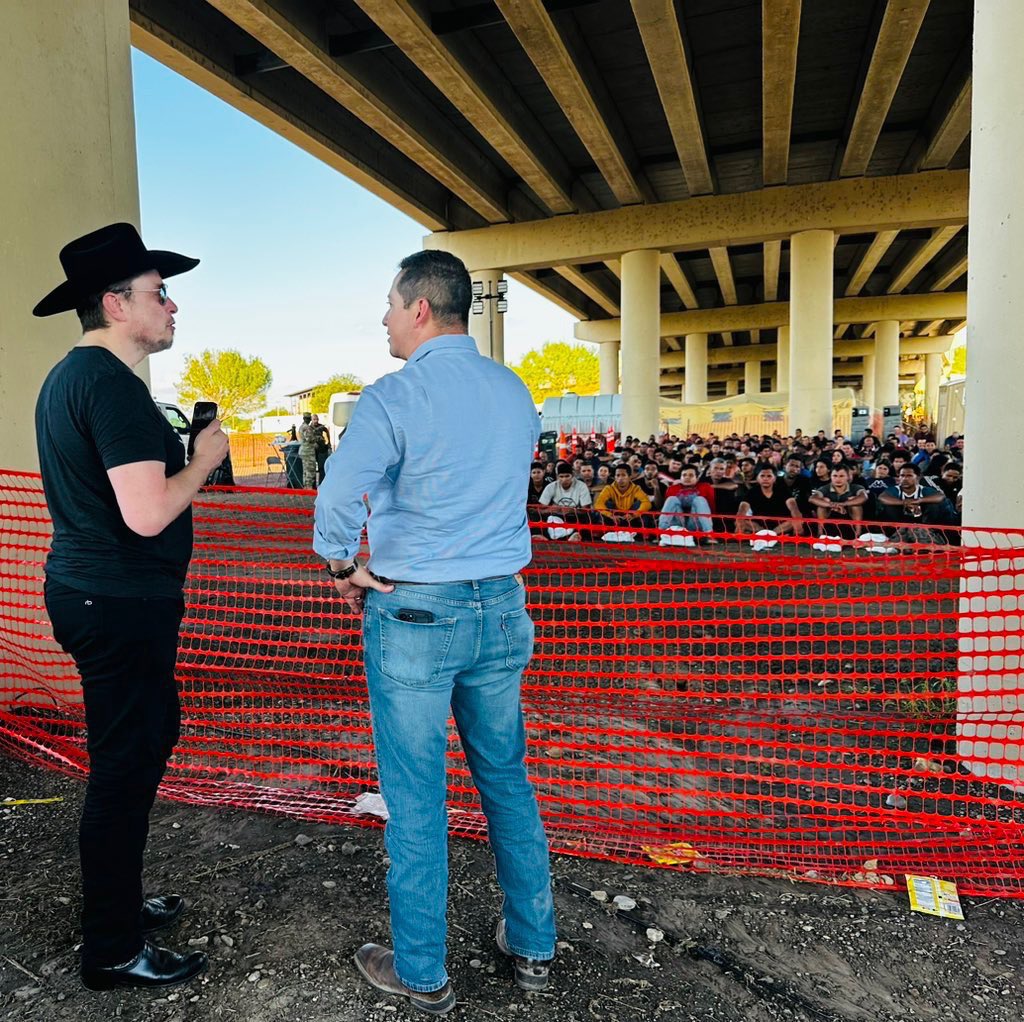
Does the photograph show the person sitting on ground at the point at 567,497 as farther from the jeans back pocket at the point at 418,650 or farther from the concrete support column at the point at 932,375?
the concrete support column at the point at 932,375

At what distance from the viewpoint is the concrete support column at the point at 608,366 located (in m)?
43.5

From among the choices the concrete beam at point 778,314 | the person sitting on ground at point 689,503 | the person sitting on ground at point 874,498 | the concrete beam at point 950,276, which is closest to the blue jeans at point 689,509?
the person sitting on ground at point 689,503

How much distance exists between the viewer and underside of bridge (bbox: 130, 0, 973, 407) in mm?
12258

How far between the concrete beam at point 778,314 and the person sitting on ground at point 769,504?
31707mm

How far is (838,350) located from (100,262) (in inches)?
2511

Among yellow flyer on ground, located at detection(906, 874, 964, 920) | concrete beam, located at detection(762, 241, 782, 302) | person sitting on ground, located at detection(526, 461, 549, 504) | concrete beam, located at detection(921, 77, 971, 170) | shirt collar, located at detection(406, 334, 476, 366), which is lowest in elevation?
yellow flyer on ground, located at detection(906, 874, 964, 920)

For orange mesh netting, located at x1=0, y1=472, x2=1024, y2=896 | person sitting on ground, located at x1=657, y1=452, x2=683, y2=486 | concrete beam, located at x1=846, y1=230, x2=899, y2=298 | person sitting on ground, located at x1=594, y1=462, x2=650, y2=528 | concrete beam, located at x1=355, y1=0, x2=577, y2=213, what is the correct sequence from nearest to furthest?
orange mesh netting, located at x1=0, y1=472, x2=1024, y2=896 < person sitting on ground, located at x1=594, y1=462, x2=650, y2=528 < concrete beam, located at x1=355, y1=0, x2=577, y2=213 < person sitting on ground, located at x1=657, y1=452, x2=683, y2=486 < concrete beam, located at x1=846, y1=230, x2=899, y2=298

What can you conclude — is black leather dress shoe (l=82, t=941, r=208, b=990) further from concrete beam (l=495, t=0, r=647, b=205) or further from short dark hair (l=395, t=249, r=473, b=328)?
concrete beam (l=495, t=0, r=647, b=205)

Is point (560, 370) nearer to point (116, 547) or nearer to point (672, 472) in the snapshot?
point (672, 472)

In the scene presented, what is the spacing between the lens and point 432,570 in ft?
6.59

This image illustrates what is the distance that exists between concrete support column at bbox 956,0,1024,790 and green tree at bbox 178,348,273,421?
233 feet

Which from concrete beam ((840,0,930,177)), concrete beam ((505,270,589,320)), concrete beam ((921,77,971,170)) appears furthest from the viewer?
concrete beam ((505,270,589,320))

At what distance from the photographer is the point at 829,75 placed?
51.0 ft

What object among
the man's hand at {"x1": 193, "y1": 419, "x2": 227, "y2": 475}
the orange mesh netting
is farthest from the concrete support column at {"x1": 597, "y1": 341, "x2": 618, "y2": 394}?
the man's hand at {"x1": 193, "y1": 419, "x2": 227, "y2": 475}
